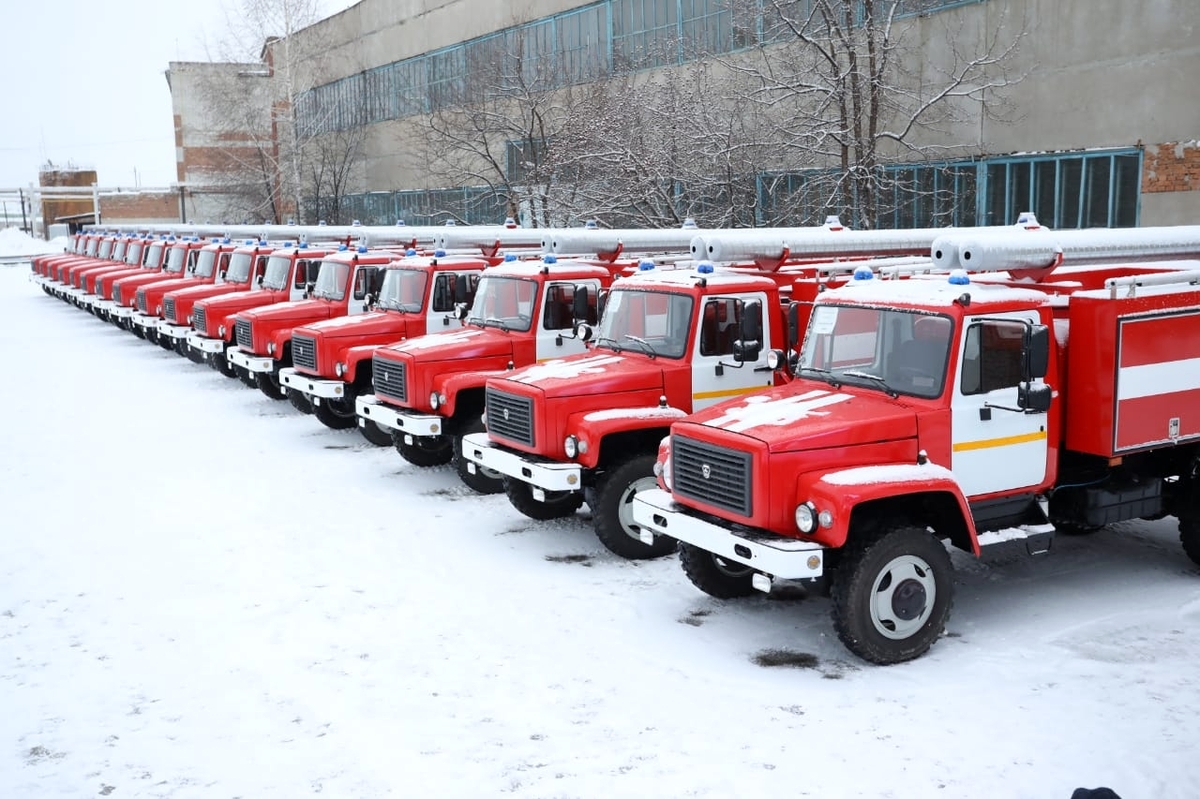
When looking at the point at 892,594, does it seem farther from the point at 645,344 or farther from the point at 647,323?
the point at 647,323

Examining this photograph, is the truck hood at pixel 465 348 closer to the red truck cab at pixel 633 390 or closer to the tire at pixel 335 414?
the red truck cab at pixel 633 390

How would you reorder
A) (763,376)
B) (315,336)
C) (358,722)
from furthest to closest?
(315,336) < (763,376) < (358,722)

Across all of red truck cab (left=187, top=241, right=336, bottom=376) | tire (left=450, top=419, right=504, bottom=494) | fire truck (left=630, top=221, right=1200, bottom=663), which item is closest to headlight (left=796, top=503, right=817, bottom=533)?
fire truck (left=630, top=221, right=1200, bottom=663)

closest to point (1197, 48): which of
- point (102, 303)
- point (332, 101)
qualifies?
point (102, 303)

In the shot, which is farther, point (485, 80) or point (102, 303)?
point (485, 80)

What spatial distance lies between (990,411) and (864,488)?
1.21m

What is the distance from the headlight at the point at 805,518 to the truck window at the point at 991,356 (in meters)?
1.32

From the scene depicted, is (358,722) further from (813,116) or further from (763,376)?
(813,116)

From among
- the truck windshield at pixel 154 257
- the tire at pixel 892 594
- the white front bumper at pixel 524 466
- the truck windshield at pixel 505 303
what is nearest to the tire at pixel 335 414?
the truck windshield at pixel 505 303

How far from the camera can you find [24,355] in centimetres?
2281

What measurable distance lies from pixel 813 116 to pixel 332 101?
36.1m

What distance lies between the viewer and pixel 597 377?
8.97 meters

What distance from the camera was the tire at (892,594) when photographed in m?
6.48

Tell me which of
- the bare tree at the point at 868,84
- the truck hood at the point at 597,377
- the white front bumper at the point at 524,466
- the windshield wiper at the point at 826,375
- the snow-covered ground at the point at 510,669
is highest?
A: the bare tree at the point at 868,84
